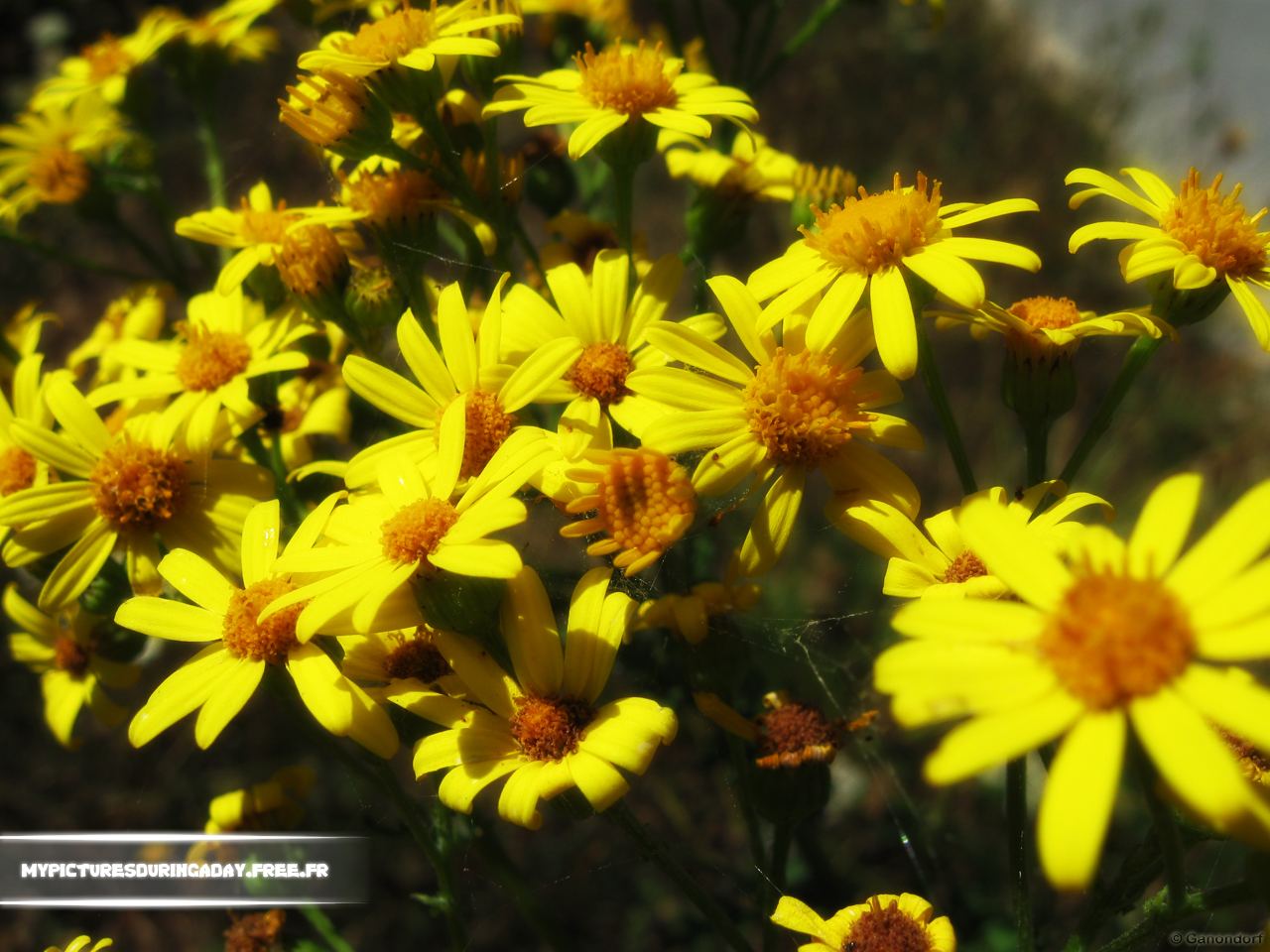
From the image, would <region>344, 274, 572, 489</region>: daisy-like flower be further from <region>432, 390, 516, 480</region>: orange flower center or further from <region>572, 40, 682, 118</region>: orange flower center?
<region>572, 40, 682, 118</region>: orange flower center

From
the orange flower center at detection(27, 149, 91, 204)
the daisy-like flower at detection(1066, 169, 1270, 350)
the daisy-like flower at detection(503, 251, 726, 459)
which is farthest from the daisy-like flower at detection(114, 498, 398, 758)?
the orange flower center at detection(27, 149, 91, 204)

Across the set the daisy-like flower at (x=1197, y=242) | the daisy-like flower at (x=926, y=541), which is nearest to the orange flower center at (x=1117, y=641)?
the daisy-like flower at (x=926, y=541)

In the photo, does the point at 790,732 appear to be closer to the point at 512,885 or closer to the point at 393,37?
the point at 512,885

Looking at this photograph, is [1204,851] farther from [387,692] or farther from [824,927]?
[387,692]

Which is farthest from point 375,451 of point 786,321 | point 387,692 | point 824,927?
point 824,927

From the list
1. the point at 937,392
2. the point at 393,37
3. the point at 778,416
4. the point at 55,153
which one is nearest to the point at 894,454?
the point at 937,392

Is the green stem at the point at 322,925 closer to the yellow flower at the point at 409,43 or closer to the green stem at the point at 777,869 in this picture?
the green stem at the point at 777,869
